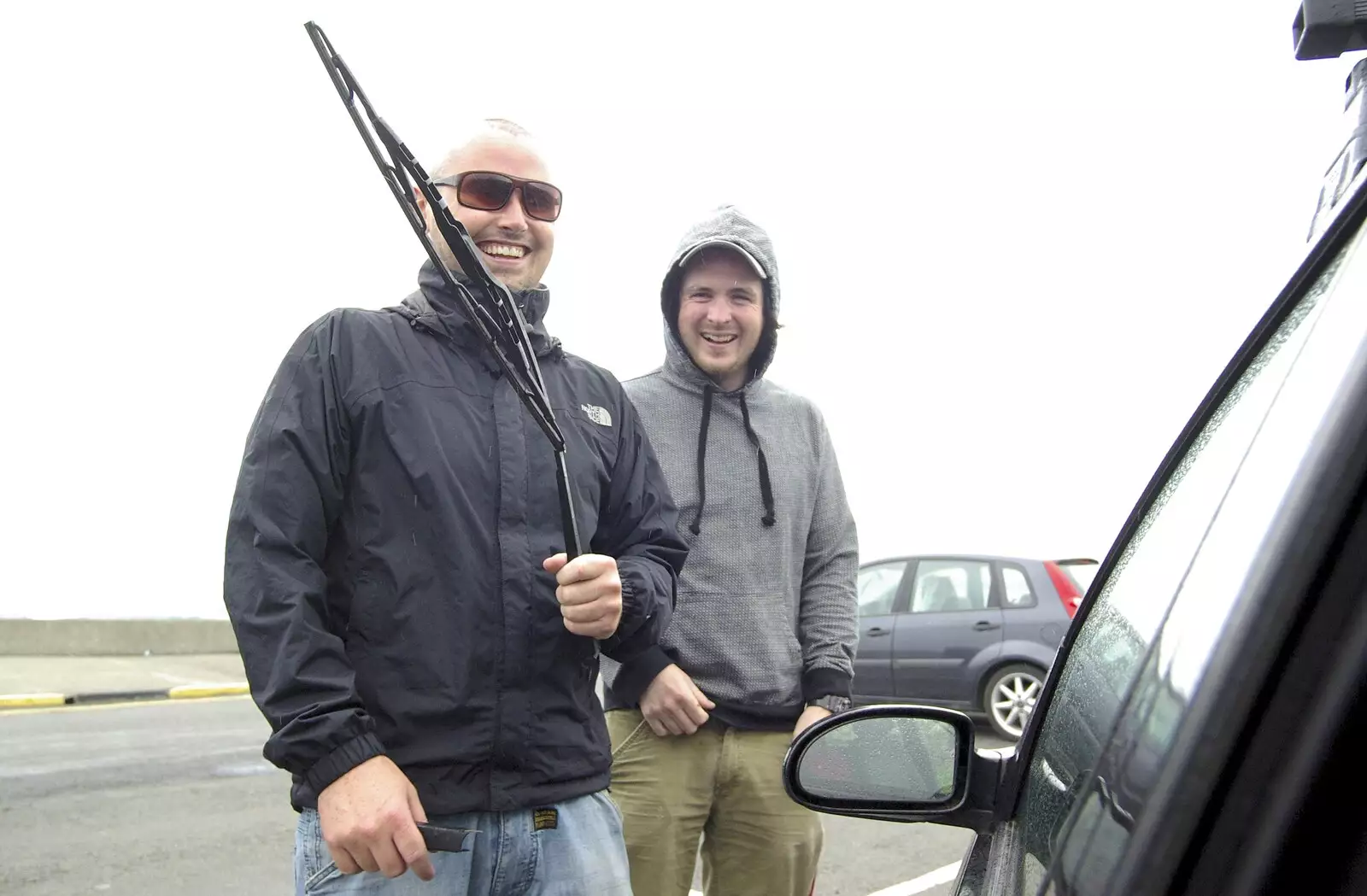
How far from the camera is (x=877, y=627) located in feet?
30.1

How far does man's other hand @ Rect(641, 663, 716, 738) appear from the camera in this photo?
2406mm

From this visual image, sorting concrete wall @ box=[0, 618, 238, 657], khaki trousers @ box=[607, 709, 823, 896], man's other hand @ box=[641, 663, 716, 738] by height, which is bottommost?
concrete wall @ box=[0, 618, 238, 657]

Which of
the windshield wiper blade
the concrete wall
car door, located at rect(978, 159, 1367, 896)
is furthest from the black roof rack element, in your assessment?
the concrete wall

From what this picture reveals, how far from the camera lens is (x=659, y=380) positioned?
2.84 m

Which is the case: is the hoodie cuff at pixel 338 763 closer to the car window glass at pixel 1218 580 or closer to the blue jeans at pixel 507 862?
the blue jeans at pixel 507 862

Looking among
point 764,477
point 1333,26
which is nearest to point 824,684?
point 764,477

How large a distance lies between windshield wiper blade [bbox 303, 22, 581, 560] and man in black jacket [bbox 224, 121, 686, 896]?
0.09 meters

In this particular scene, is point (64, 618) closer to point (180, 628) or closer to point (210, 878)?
point (180, 628)

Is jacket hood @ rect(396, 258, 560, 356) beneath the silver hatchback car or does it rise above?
above

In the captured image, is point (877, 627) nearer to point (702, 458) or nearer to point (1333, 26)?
point (702, 458)

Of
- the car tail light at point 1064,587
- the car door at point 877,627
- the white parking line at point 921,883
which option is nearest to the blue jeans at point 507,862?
the white parking line at point 921,883

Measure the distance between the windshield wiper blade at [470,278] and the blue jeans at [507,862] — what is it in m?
0.43

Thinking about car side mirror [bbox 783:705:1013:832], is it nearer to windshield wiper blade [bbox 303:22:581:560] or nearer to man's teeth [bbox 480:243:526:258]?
windshield wiper blade [bbox 303:22:581:560]

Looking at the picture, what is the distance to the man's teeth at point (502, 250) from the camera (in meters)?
2.11
